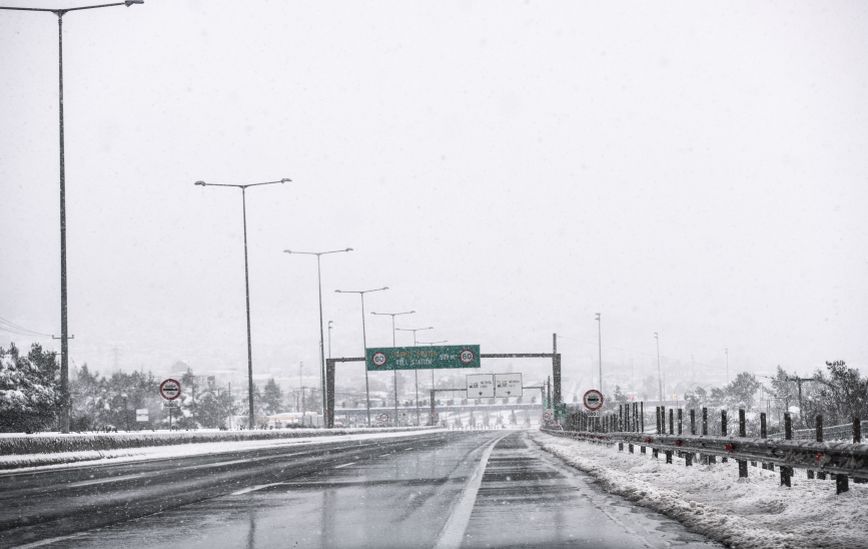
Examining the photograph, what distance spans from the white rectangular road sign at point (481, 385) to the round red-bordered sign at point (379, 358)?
21.0 metres

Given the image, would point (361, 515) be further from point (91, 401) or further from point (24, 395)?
point (91, 401)

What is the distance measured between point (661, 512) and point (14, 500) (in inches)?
306

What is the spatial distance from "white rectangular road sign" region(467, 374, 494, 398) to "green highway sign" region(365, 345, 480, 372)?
1910 centimetres

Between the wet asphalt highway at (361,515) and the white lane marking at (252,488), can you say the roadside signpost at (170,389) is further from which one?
the white lane marking at (252,488)

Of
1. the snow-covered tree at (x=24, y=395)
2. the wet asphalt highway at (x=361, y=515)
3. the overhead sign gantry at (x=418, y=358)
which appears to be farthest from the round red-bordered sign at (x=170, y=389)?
the snow-covered tree at (x=24, y=395)

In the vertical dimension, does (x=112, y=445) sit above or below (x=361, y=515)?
below

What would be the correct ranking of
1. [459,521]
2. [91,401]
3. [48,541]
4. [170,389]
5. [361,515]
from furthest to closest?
[91,401] → [170,389] → [361,515] → [459,521] → [48,541]

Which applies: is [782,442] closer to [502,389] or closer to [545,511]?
[545,511]

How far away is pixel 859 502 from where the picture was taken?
8.40m

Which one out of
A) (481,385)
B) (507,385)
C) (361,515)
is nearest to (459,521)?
(361,515)

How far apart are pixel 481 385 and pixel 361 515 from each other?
Result: 297ft

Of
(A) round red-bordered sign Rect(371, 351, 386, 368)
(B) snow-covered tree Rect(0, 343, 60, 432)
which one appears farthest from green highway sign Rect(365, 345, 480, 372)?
(B) snow-covered tree Rect(0, 343, 60, 432)

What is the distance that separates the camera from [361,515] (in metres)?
10.5

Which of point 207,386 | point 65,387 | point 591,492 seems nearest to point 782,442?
point 591,492
